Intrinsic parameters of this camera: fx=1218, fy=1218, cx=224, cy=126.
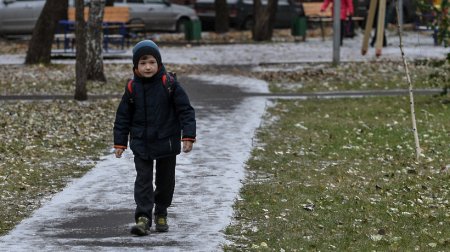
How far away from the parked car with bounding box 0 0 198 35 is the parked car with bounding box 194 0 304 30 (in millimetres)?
2509

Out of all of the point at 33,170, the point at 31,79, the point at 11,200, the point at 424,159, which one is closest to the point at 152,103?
the point at 11,200

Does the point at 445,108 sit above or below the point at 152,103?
below

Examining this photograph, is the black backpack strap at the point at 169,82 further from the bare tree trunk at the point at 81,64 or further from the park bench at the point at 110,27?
the park bench at the point at 110,27

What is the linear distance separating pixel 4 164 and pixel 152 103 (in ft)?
13.4

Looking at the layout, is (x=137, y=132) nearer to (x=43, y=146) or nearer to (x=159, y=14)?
(x=43, y=146)

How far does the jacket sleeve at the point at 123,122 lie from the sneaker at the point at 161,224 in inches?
22.9

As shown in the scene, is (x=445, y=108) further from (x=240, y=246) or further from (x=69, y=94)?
(x=240, y=246)

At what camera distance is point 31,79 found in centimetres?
2309

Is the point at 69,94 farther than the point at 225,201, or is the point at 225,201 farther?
the point at 69,94

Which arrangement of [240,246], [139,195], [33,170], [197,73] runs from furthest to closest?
[197,73]
[33,170]
[139,195]
[240,246]

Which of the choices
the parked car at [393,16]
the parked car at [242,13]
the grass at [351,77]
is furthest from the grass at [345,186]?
the parked car at [242,13]

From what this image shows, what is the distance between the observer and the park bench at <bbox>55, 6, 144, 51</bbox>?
30078 millimetres

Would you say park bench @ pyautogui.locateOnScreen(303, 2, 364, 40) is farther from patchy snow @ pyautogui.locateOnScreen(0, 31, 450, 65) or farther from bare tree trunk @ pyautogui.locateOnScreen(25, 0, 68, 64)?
bare tree trunk @ pyautogui.locateOnScreen(25, 0, 68, 64)

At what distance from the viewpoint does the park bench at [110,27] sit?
30.1 metres
